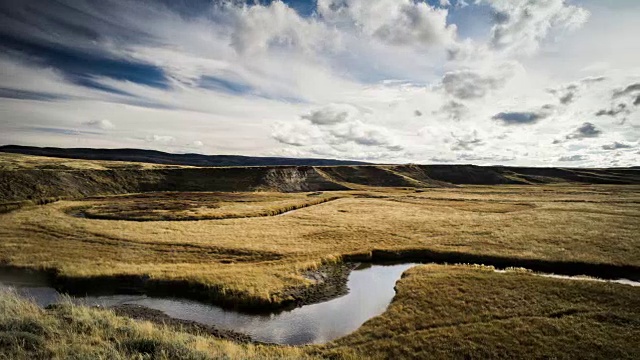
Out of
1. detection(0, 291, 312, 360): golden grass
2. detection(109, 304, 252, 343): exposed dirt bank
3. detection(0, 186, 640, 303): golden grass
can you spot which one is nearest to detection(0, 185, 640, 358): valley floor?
detection(0, 291, 312, 360): golden grass

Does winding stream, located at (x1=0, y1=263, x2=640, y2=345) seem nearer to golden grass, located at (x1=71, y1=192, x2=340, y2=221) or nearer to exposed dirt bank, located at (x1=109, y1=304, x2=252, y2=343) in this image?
exposed dirt bank, located at (x1=109, y1=304, x2=252, y2=343)

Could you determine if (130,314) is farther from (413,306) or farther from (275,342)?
(413,306)

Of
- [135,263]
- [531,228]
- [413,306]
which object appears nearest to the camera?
[413,306]

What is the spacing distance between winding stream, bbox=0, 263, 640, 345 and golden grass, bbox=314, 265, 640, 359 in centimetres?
139

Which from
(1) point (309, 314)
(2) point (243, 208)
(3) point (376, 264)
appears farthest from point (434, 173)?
(1) point (309, 314)

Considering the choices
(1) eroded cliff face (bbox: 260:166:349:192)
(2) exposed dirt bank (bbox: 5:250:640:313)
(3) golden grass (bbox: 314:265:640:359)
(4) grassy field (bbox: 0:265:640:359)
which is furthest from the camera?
(1) eroded cliff face (bbox: 260:166:349:192)

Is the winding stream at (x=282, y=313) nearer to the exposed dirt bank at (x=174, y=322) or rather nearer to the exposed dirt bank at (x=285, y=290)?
the exposed dirt bank at (x=174, y=322)

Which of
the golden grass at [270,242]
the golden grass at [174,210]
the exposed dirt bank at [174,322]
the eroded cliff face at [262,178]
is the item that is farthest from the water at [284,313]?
the eroded cliff face at [262,178]

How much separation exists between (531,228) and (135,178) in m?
102

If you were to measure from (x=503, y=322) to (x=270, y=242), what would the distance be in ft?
81.2

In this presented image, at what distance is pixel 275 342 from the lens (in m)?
16.7

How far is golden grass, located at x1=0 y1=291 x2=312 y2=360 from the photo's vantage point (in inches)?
377

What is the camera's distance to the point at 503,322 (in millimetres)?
17406

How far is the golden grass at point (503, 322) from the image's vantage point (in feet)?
49.2
